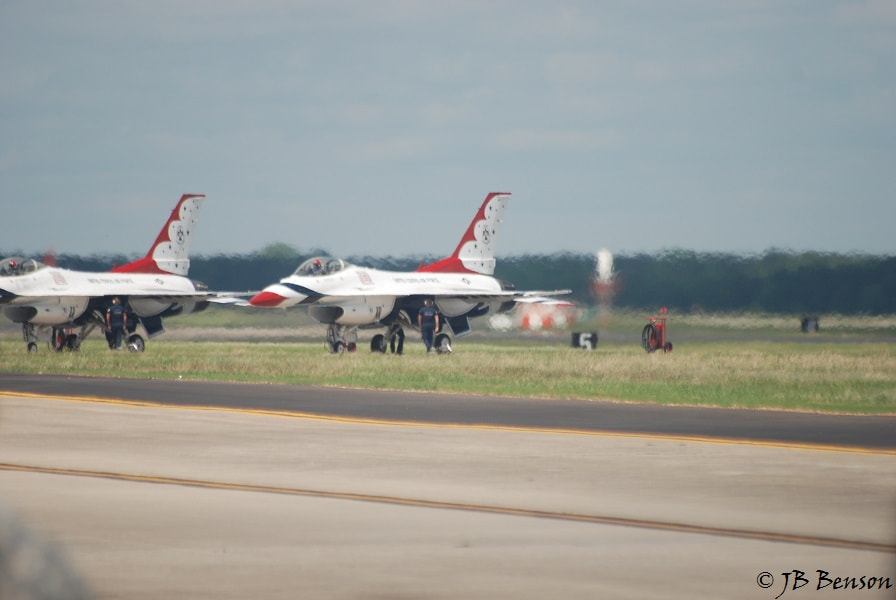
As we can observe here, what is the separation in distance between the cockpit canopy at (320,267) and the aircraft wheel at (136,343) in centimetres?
614

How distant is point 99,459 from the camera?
13469 millimetres

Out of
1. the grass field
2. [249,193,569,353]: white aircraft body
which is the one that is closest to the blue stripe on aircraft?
[249,193,569,353]: white aircraft body

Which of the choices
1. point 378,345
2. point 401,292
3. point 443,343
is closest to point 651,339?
point 443,343

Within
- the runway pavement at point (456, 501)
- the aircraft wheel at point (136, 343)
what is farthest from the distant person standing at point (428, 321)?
the runway pavement at point (456, 501)

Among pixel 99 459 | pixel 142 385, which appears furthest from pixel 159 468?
pixel 142 385

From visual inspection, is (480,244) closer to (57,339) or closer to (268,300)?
(268,300)

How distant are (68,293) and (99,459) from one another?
2886 centimetres

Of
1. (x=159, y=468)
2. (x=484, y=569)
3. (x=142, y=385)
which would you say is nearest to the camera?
(x=484, y=569)

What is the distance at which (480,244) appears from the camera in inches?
1833

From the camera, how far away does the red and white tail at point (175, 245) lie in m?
46.3

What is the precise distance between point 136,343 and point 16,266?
4.80 metres

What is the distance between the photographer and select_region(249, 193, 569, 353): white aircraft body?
132 ft

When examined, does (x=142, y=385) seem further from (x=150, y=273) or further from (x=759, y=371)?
(x=150, y=273)

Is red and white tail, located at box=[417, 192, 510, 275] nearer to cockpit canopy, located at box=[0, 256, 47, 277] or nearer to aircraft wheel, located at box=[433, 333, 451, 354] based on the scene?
aircraft wheel, located at box=[433, 333, 451, 354]
